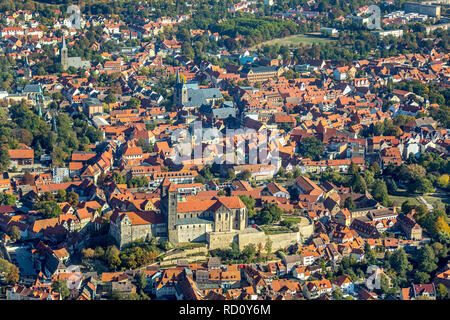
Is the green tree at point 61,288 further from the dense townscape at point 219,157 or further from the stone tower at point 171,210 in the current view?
the stone tower at point 171,210

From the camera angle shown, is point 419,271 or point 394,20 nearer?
point 419,271

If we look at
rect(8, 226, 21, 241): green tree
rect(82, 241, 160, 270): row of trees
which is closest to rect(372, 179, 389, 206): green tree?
rect(82, 241, 160, 270): row of trees

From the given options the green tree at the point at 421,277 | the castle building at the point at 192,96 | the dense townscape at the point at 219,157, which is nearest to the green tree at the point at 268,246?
the dense townscape at the point at 219,157

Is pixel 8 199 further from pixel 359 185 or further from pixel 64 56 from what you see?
pixel 64 56

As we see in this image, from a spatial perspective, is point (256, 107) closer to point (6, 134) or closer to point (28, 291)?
point (6, 134)

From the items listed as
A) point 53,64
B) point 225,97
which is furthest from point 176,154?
point 53,64

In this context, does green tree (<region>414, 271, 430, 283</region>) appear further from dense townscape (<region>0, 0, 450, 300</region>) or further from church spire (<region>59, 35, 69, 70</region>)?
church spire (<region>59, 35, 69, 70</region>)
